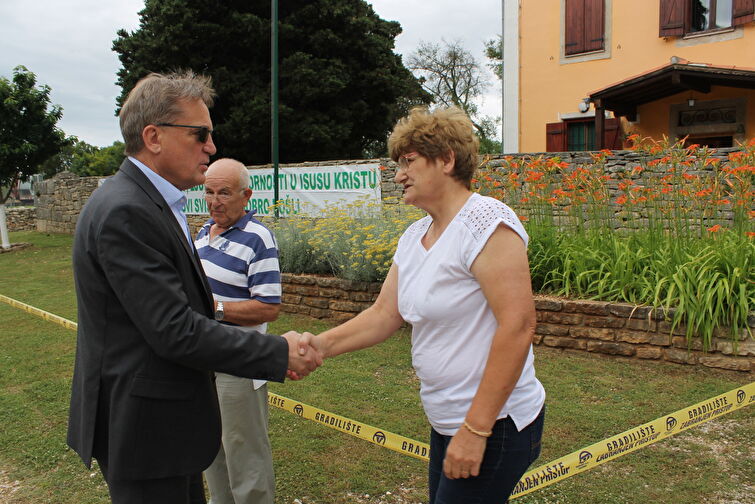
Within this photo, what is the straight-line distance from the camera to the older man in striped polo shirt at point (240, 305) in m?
2.86

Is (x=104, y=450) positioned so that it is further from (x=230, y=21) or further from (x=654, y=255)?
(x=230, y=21)

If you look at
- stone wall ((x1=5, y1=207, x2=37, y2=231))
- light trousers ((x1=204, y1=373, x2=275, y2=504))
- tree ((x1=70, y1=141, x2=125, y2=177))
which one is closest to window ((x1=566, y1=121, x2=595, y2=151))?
light trousers ((x1=204, y1=373, x2=275, y2=504))

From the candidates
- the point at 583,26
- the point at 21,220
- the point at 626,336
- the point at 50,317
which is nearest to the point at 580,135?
the point at 583,26

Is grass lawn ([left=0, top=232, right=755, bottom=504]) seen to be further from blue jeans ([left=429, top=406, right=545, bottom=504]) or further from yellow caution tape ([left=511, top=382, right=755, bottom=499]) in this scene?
blue jeans ([left=429, top=406, right=545, bottom=504])

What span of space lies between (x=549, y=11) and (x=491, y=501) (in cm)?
1620

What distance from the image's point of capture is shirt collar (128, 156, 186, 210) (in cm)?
198

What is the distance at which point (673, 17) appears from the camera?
13.8 metres

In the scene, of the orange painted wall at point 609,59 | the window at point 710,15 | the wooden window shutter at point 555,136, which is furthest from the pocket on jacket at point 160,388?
the window at point 710,15

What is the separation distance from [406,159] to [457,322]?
597 millimetres

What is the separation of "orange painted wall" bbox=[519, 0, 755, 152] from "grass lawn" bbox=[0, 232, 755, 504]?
10.8 m

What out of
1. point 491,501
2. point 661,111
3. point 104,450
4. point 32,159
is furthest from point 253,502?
point 32,159

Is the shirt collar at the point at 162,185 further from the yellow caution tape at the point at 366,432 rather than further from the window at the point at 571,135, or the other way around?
the window at the point at 571,135

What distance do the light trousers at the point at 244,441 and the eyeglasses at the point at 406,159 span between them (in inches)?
55.5

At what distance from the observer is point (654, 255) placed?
20.1 feet
